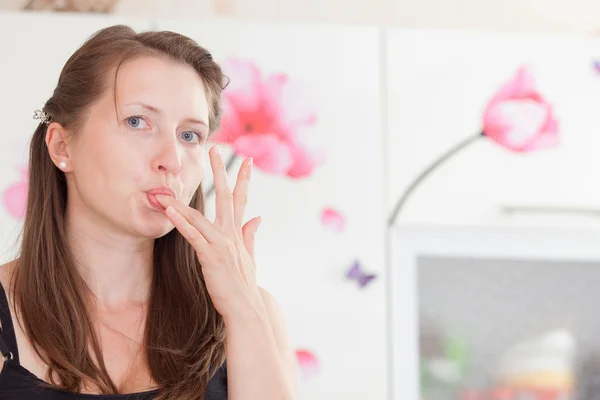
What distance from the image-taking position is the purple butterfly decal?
2.08 metres

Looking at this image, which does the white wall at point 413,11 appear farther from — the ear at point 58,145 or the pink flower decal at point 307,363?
the ear at point 58,145

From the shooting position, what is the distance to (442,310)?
220cm

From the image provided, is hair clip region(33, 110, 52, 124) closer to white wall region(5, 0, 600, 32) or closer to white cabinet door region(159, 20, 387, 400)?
white cabinet door region(159, 20, 387, 400)

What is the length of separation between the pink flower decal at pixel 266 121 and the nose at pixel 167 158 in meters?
0.89

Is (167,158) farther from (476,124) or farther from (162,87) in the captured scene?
(476,124)

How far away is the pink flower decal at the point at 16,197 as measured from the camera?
198 cm

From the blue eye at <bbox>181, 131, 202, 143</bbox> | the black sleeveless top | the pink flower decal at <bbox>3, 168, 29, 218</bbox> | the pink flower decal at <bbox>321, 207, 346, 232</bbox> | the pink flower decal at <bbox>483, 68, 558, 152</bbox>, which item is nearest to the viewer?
the black sleeveless top

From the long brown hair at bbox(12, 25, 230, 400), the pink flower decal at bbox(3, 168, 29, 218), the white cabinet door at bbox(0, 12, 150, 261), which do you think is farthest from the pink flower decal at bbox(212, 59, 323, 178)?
the long brown hair at bbox(12, 25, 230, 400)

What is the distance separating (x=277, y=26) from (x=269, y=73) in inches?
4.3

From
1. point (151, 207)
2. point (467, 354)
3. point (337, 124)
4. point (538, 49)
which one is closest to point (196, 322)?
point (151, 207)

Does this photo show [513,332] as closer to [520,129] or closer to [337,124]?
[520,129]

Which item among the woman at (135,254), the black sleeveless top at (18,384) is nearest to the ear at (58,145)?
the woman at (135,254)

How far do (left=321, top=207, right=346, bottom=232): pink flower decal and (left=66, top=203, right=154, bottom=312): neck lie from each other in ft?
2.66

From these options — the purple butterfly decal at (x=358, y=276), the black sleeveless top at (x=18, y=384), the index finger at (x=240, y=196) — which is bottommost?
the black sleeveless top at (x=18, y=384)
